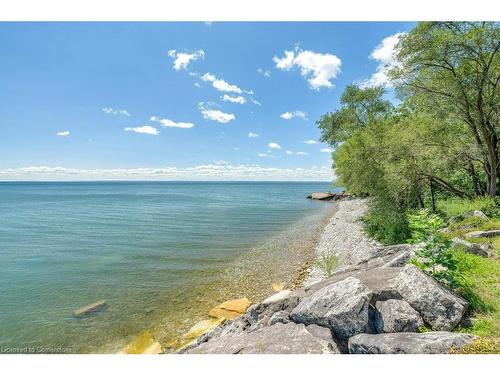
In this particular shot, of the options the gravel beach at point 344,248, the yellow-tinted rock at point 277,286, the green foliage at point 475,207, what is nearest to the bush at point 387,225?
the gravel beach at point 344,248

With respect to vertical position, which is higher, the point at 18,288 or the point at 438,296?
the point at 438,296

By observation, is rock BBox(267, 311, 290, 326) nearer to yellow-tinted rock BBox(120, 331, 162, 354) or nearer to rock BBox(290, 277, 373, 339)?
rock BBox(290, 277, 373, 339)

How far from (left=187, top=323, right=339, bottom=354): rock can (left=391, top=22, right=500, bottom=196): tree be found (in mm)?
18453

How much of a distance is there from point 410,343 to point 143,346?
969 cm

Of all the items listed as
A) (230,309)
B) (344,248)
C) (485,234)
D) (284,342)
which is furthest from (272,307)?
(344,248)

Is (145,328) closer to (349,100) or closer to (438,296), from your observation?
(438,296)

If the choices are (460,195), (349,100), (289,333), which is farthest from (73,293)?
(349,100)

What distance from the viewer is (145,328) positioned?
38.3 feet

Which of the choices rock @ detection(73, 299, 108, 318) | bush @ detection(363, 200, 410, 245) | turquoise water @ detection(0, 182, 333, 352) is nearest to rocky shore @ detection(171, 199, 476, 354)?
turquoise water @ detection(0, 182, 333, 352)

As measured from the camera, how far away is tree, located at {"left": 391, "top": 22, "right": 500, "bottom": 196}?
16.1 metres

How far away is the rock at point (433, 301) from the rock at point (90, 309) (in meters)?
13.4

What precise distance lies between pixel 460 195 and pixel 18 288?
104ft

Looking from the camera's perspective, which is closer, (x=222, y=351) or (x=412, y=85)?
(x=222, y=351)

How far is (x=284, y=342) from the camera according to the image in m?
5.90
